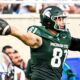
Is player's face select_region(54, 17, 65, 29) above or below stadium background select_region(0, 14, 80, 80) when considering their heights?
above

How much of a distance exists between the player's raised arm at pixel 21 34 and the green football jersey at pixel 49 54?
24cm

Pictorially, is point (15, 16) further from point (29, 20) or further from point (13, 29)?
point (13, 29)

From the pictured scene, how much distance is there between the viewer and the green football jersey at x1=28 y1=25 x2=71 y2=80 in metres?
5.55

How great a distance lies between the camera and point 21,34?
4.48 m

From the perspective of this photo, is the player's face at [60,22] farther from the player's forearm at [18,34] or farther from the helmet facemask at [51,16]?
the player's forearm at [18,34]

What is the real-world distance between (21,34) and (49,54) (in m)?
1.18


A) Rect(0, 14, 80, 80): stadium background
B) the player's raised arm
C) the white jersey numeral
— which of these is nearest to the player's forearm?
the player's raised arm

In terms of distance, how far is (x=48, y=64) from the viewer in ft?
18.5

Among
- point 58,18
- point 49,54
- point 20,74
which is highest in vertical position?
point 58,18

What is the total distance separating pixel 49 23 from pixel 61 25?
0.21m

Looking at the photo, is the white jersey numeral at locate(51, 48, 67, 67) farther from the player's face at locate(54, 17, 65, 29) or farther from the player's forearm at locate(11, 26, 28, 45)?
the player's forearm at locate(11, 26, 28, 45)

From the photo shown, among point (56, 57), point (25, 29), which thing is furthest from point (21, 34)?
point (25, 29)

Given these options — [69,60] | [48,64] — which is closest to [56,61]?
[48,64]

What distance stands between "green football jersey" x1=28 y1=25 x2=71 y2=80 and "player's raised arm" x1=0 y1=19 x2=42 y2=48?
0.24 m
